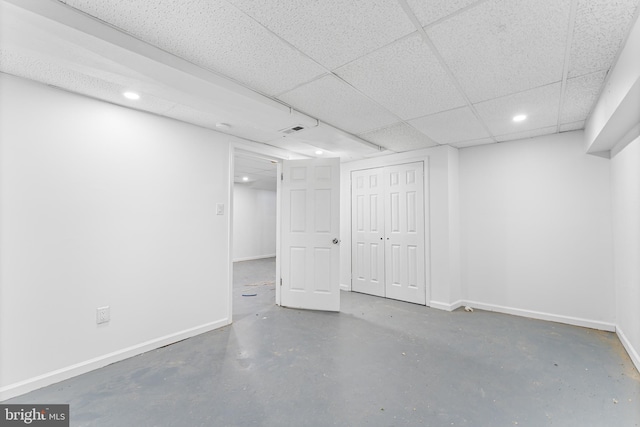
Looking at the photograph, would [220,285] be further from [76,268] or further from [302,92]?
[302,92]

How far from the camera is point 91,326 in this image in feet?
7.35

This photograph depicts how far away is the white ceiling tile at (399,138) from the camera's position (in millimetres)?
3175

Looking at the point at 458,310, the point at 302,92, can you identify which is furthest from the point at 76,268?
the point at 458,310

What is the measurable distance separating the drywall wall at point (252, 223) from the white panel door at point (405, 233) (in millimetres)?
5284

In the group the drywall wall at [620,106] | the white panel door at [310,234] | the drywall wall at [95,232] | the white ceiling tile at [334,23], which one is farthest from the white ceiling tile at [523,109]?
the drywall wall at [95,232]

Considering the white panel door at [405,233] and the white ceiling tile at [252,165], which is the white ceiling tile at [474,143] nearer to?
the white panel door at [405,233]

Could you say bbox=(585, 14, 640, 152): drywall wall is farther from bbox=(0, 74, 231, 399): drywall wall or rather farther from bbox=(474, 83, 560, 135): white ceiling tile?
bbox=(0, 74, 231, 399): drywall wall

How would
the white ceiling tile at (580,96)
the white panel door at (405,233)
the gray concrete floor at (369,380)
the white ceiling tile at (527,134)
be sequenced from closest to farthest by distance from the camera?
the gray concrete floor at (369,380) → the white ceiling tile at (580,96) → the white ceiling tile at (527,134) → the white panel door at (405,233)

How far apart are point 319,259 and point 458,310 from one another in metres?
2.00

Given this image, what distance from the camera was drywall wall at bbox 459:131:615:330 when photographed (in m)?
3.04

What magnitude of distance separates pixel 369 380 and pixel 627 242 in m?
2.67

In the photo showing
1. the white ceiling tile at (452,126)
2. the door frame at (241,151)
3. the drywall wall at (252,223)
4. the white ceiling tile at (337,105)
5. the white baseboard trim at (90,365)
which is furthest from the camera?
the drywall wall at (252,223)

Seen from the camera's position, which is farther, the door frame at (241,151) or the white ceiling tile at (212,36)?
the door frame at (241,151)

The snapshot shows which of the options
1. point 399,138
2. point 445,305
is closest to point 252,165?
point 399,138
